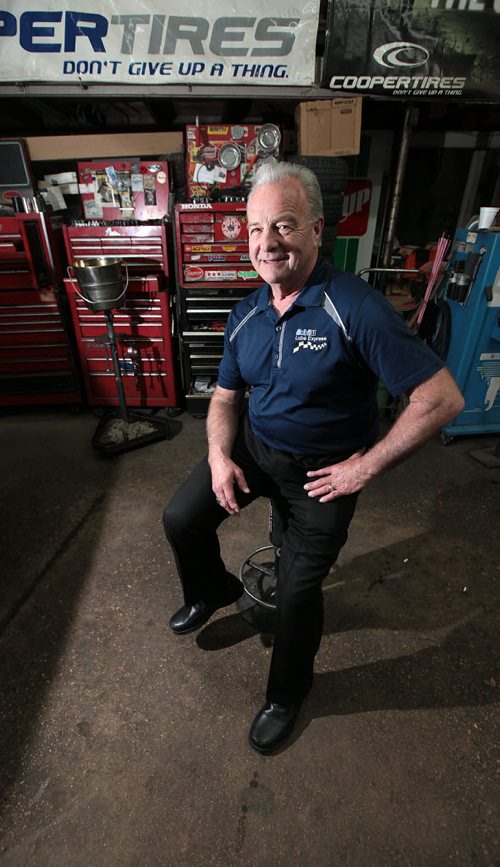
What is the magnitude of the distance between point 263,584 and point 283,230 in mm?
1440

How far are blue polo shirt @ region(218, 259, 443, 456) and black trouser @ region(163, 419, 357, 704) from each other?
0.12 meters

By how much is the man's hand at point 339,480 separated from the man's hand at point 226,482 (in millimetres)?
268

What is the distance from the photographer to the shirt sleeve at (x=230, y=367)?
1506 mm

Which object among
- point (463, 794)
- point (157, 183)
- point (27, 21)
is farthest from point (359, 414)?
point (27, 21)

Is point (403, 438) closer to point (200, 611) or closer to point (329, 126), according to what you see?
point (200, 611)

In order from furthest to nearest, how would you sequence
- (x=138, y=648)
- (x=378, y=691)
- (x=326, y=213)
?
1. (x=326, y=213)
2. (x=138, y=648)
3. (x=378, y=691)

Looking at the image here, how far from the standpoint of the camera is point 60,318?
10.5ft

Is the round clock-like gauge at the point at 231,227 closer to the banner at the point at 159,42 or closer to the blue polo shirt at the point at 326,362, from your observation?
the banner at the point at 159,42

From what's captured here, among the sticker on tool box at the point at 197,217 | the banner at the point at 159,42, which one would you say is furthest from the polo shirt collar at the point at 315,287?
the banner at the point at 159,42

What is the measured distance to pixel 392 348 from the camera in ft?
3.60

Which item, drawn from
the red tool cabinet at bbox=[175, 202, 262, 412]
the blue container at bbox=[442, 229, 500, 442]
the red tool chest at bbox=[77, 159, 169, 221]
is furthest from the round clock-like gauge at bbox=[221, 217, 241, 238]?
the blue container at bbox=[442, 229, 500, 442]

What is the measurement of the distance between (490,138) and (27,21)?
14.1 ft

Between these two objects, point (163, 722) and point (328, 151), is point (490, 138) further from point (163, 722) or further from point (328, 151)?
point (163, 722)

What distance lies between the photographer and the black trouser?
121cm
